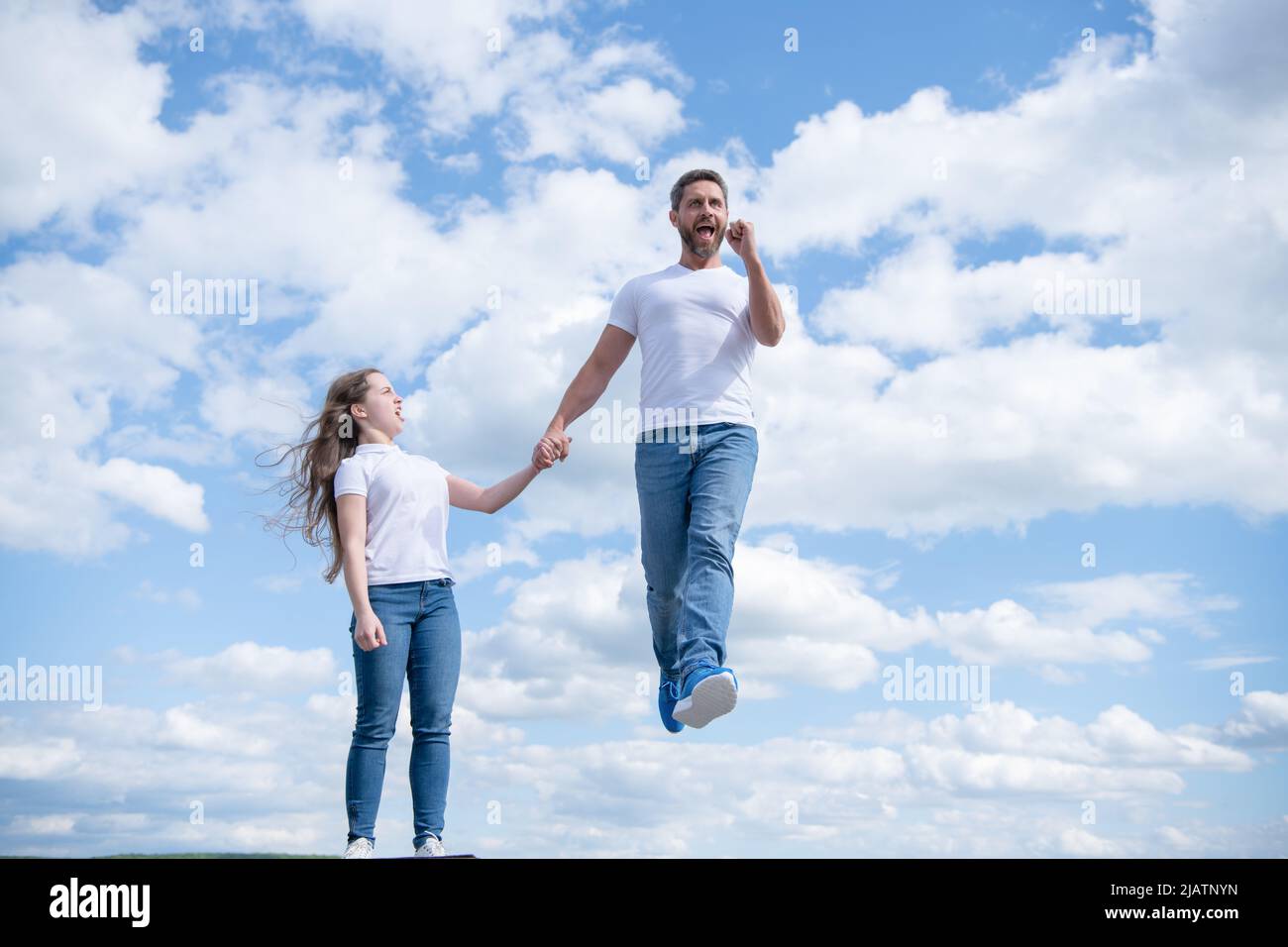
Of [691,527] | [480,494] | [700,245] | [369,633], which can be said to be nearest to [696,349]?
[700,245]

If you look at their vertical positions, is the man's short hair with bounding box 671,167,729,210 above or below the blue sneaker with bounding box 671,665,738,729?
above

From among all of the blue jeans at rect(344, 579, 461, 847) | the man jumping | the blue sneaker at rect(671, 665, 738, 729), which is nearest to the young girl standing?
the blue jeans at rect(344, 579, 461, 847)

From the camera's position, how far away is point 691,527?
596 centimetres

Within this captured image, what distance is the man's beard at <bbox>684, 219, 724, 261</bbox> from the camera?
6.42m

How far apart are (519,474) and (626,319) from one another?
1.07m

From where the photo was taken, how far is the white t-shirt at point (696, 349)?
6.14 m

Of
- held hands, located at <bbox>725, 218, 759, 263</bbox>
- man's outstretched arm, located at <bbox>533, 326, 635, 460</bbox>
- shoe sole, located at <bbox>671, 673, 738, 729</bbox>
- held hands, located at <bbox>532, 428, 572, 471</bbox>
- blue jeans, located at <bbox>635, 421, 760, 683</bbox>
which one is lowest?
shoe sole, located at <bbox>671, 673, 738, 729</bbox>

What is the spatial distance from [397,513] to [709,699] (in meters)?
1.85

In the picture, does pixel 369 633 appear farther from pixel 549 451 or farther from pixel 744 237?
pixel 744 237

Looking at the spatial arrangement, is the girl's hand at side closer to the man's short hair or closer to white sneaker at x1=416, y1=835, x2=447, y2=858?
white sneaker at x1=416, y1=835, x2=447, y2=858

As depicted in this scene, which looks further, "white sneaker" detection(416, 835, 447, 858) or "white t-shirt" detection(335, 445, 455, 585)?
"white t-shirt" detection(335, 445, 455, 585)

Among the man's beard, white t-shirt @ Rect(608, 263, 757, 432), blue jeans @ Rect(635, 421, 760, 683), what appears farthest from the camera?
the man's beard

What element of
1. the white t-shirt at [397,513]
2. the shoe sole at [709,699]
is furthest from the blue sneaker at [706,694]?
the white t-shirt at [397,513]
